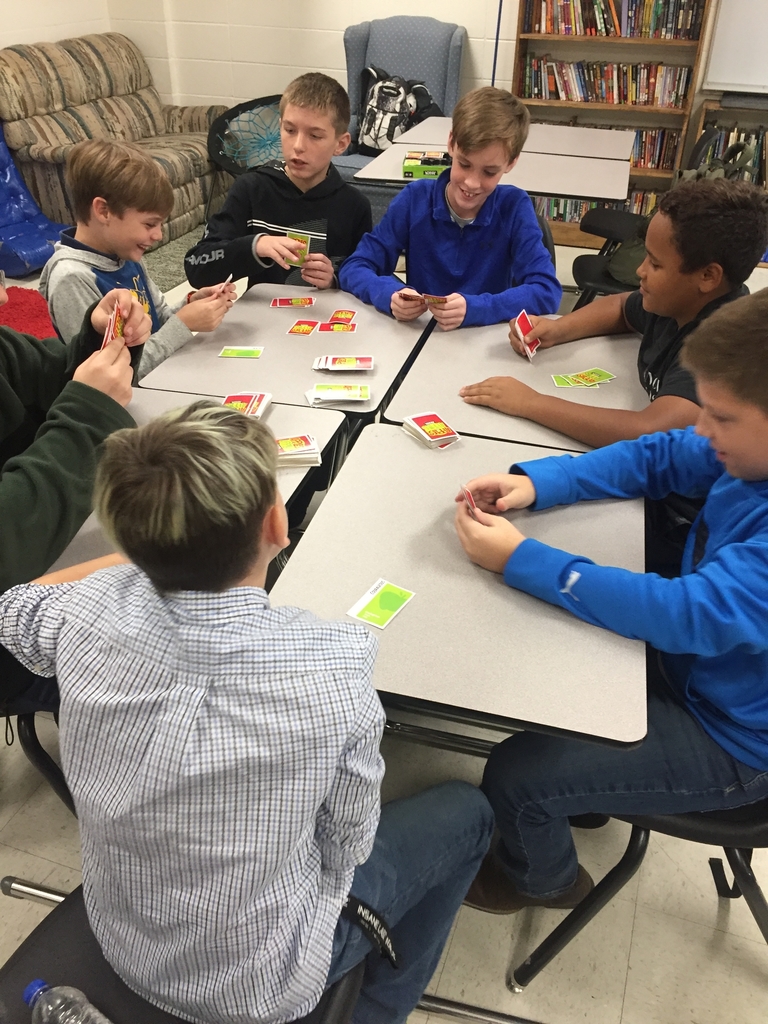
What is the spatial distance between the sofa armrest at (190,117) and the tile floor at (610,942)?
5571 millimetres

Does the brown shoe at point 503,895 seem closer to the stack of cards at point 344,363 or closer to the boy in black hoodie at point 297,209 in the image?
the stack of cards at point 344,363

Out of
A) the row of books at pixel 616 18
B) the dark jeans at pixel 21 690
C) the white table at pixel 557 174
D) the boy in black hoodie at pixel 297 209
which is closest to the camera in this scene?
the dark jeans at pixel 21 690

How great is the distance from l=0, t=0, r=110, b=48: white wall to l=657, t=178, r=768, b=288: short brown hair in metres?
5.17

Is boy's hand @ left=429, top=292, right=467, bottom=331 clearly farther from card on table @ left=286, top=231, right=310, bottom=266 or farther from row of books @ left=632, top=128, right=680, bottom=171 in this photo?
row of books @ left=632, top=128, right=680, bottom=171

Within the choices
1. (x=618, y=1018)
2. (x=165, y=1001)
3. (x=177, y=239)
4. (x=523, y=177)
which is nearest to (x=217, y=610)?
(x=165, y=1001)

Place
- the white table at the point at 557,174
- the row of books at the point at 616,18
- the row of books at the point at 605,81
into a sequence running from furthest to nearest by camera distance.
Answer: the row of books at the point at 605,81, the row of books at the point at 616,18, the white table at the point at 557,174

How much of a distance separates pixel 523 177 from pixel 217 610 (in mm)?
3204

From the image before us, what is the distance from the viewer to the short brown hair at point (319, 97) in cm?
241

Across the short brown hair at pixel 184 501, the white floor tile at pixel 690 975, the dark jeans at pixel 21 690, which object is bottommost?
the white floor tile at pixel 690 975

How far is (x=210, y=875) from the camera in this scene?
0.79m

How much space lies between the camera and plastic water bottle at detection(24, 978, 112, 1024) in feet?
2.76

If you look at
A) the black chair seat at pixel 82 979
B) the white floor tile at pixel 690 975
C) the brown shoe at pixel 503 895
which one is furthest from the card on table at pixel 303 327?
the white floor tile at pixel 690 975

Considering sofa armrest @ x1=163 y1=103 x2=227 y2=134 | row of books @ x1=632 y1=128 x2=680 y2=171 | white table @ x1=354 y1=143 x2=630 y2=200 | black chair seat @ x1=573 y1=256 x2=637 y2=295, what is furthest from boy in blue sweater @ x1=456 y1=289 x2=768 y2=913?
sofa armrest @ x1=163 y1=103 x2=227 y2=134

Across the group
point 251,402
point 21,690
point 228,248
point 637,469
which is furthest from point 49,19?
point 637,469
